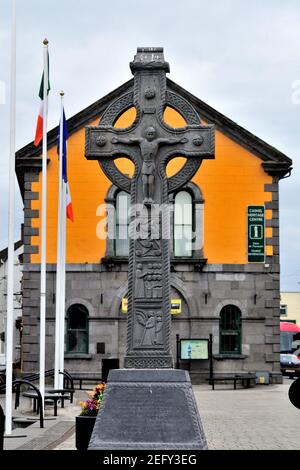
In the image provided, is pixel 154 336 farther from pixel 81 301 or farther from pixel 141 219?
pixel 81 301

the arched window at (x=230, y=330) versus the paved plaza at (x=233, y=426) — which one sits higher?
the arched window at (x=230, y=330)

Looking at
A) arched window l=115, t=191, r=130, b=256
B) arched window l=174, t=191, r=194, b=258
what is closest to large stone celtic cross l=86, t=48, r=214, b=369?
arched window l=115, t=191, r=130, b=256

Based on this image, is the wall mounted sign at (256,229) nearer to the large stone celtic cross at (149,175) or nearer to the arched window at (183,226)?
the arched window at (183,226)

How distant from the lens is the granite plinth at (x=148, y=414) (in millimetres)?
11281

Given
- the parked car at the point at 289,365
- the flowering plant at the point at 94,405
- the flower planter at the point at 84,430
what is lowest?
the parked car at the point at 289,365

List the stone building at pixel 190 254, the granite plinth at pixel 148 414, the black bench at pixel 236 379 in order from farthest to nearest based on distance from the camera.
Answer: the stone building at pixel 190 254 < the black bench at pixel 236 379 < the granite plinth at pixel 148 414

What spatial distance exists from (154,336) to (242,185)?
2268 cm

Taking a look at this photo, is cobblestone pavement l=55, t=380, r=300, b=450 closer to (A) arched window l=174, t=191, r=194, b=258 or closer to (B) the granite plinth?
(B) the granite plinth

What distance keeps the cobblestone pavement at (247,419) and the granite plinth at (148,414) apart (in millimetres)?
2829

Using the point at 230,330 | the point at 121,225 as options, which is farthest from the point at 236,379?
the point at 121,225

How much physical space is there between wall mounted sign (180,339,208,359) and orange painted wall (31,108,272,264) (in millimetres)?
3011

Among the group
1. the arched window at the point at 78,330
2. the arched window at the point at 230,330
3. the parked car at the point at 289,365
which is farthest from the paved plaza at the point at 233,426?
the parked car at the point at 289,365

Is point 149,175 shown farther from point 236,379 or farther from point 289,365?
point 289,365

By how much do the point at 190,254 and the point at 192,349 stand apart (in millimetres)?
3468
